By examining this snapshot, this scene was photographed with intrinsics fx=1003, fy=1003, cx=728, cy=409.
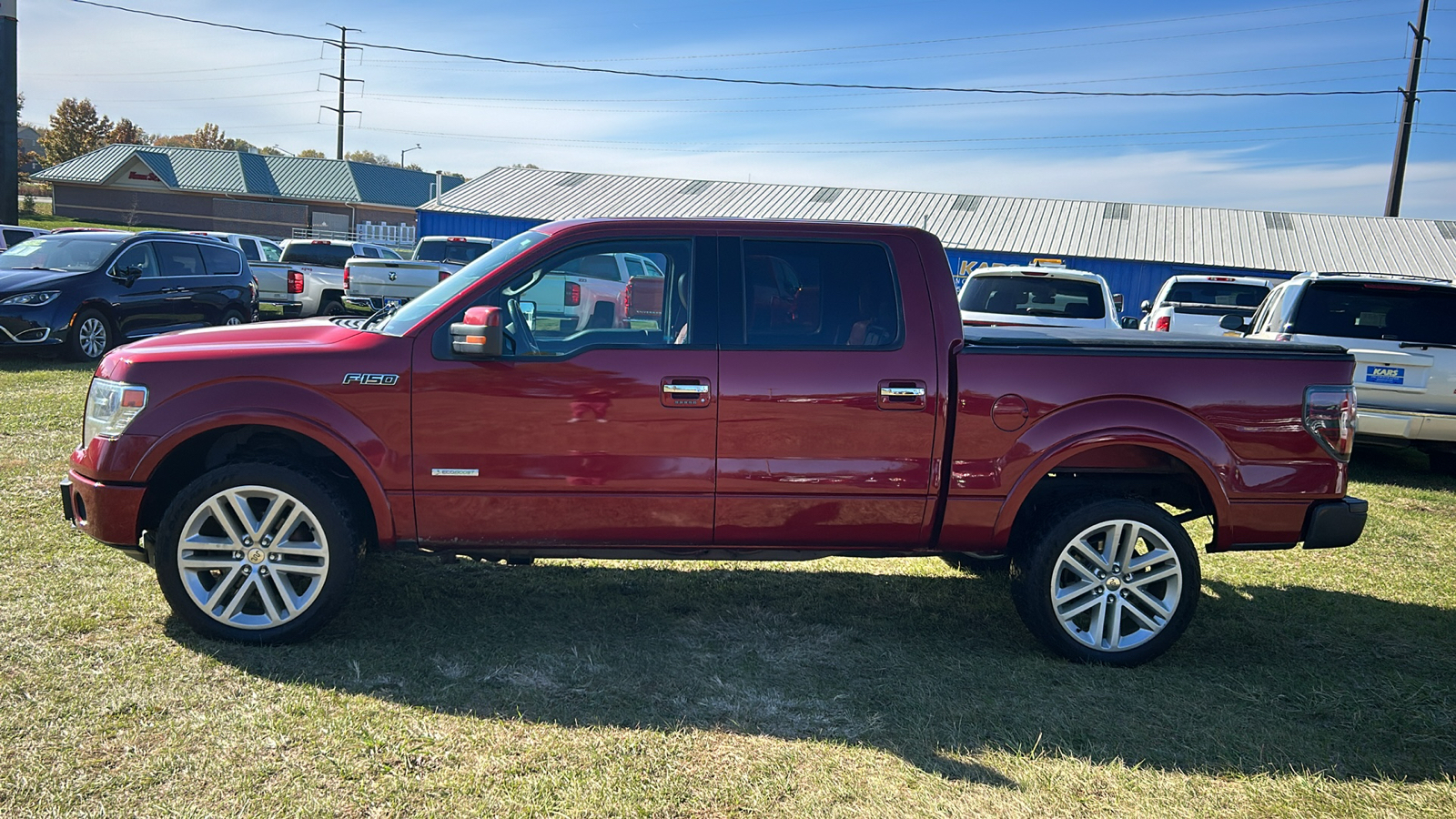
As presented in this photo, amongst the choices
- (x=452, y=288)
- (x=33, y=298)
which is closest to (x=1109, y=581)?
(x=452, y=288)

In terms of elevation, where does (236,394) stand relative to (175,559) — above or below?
above

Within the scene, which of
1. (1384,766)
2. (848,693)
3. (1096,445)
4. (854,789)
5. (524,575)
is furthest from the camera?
(524,575)

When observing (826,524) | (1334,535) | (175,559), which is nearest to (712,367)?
(826,524)

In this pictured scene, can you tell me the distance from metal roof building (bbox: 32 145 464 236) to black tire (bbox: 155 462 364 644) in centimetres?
5922

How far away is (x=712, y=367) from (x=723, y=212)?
3363 cm

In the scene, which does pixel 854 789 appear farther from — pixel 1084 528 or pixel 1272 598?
pixel 1272 598

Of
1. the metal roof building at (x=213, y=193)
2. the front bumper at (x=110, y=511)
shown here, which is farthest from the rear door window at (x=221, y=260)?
the metal roof building at (x=213, y=193)

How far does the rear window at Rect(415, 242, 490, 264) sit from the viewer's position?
2447 centimetres

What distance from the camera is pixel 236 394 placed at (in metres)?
4.28

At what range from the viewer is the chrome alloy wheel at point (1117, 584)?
4.57 metres

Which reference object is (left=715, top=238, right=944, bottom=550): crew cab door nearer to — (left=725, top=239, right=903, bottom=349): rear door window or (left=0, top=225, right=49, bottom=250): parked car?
(left=725, top=239, right=903, bottom=349): rear door window

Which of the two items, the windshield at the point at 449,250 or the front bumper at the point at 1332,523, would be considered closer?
the front bumper at the point at 1332,523

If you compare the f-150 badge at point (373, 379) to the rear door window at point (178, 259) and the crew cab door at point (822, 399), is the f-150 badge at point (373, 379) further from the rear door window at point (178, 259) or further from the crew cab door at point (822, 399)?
the rear door window at point (178, 259)

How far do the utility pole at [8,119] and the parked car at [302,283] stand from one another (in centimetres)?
492
